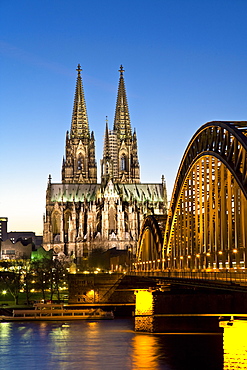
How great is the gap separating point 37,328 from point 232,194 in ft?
120

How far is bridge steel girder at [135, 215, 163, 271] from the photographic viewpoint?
86150mm

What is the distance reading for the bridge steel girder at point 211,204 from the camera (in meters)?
49.5

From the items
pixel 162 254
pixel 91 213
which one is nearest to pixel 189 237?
pixel 162 254

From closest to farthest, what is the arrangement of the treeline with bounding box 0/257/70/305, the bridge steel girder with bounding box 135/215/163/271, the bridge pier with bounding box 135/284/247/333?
the bridge pier with bounding box 135/284/247/333
the bridge steel girder with bounding box 135/215/163/271
the treeline with bounding box 0/257/70/305

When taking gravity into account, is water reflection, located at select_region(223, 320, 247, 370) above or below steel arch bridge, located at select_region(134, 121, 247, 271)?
below

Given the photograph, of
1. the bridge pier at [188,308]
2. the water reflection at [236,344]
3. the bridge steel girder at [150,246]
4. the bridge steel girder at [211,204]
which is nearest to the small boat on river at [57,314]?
the bridge steel girder at [150,246]

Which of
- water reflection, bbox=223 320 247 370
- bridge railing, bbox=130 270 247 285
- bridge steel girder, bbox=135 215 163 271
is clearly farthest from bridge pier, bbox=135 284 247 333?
water reflection, bbox=223 320 247 370

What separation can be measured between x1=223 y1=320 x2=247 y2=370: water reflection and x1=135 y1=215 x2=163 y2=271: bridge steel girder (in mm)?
40015

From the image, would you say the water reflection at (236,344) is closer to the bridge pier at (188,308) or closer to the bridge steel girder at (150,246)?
the bridge pier at (188,308)

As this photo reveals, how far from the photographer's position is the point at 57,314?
97.0 meters

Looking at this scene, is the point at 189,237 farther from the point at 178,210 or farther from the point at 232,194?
the point at 232,194

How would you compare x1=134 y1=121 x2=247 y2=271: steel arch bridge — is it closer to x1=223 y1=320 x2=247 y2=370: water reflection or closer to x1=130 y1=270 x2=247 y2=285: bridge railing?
x1=130 y1=270 x2=247 y2=285: bridge railing

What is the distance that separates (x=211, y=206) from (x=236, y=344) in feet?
62.5

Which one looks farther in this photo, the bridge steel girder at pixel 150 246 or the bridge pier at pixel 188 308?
the bridge steel girder at pixel 150 246
